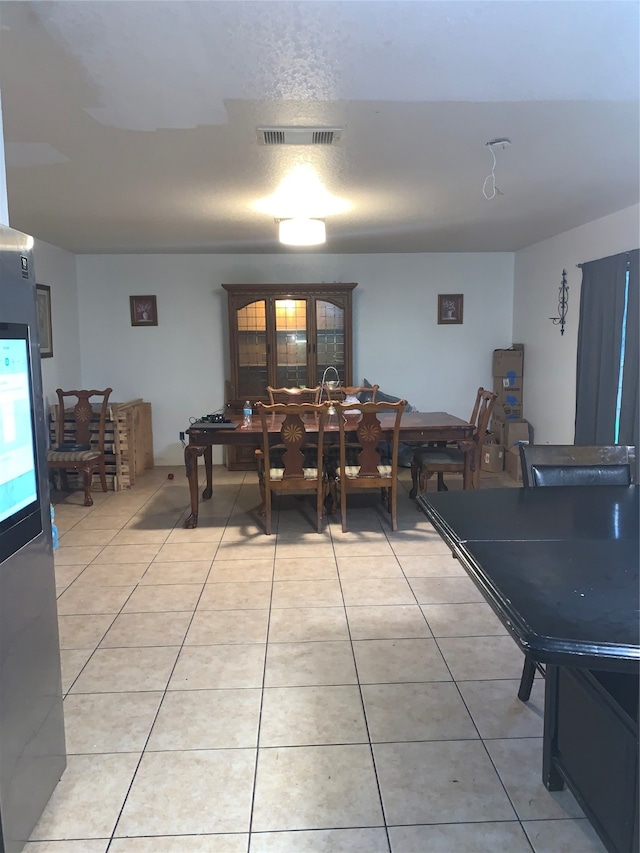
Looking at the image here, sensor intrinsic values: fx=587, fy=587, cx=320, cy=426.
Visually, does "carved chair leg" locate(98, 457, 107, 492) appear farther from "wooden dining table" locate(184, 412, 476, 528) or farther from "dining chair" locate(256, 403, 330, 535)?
"dining chair" locate(256, 403, 330, 535)

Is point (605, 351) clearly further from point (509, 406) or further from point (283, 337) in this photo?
point (283, 337)

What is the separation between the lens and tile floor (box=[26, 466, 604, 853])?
64.0 inches

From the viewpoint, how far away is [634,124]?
244 centimetres

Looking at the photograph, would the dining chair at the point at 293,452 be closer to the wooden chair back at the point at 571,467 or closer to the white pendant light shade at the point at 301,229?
the white pendant light shade at the point at 301,229

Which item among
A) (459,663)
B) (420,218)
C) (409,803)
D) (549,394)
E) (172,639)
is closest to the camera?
(409,803)

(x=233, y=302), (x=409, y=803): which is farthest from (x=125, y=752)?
(x=233, y=302)

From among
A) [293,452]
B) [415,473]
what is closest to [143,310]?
[293,452]

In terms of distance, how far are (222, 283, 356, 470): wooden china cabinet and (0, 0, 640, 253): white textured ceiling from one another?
6.34 ft

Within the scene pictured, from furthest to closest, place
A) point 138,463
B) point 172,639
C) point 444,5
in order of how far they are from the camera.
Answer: point 138,463 → point 172,639 → point 444,5

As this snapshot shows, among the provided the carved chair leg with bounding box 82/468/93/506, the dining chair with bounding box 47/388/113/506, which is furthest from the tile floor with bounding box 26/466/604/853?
the dining chair with bounding box 47/388/113/506

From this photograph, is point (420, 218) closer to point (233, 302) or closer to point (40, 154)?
point (233, 302)

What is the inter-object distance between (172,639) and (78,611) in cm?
62

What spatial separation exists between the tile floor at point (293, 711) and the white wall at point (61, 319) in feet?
7.63

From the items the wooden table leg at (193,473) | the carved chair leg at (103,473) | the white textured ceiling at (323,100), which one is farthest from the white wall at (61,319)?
the wooden table leg at (193,473)
